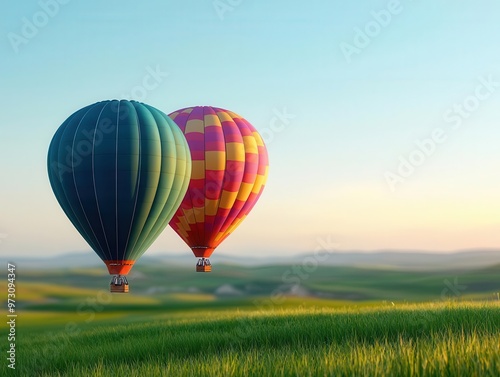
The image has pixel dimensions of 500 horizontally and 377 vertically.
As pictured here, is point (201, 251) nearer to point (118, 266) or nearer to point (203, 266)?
point (203, 266)

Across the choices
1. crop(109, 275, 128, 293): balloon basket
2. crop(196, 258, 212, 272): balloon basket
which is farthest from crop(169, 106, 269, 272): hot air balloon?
crop(109, 275, 128, 293): balloon basket

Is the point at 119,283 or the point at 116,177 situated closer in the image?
the point at 116,177

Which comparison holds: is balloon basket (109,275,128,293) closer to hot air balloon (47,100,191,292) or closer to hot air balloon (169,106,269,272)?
hot air balloon (47,100,191,292)

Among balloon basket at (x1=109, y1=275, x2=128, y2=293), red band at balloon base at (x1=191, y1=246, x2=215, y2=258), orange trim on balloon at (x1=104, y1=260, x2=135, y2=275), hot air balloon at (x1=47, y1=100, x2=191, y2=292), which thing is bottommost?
balloon basket at (x1=109, y1=275, x2=128, y2=293)

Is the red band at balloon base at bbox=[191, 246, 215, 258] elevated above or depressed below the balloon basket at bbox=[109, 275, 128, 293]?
above

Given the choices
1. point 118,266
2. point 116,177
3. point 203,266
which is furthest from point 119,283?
point 203,266

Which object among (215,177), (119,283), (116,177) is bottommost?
(119,283)

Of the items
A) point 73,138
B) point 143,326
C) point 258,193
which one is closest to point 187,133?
point 258,193
